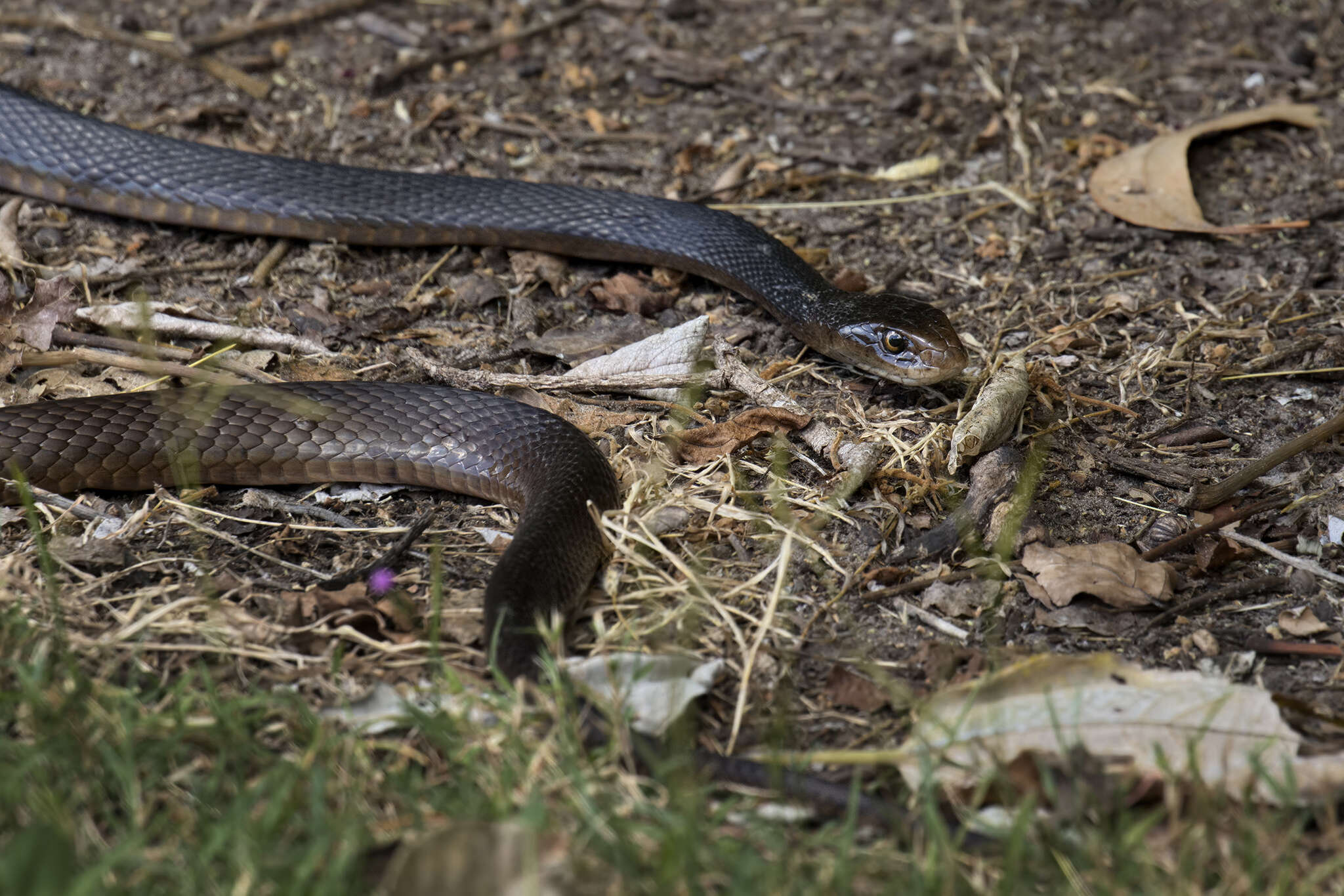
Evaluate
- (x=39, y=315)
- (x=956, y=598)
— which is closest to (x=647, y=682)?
(x=956, y=598)

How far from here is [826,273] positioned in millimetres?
5254

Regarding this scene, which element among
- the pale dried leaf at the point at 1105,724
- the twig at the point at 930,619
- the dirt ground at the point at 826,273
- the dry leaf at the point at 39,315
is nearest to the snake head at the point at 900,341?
the dirt ground at the point at 826,273

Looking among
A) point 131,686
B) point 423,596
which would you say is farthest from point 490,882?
point 423,596

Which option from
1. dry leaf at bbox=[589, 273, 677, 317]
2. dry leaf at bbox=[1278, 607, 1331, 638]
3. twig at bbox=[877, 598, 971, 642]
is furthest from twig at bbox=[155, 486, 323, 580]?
dry leaf at bbox=[1278, 607, 1331, 638]

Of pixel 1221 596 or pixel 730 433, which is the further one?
pixel 730 433

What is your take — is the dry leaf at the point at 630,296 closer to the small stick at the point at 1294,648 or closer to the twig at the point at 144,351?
the twig at the point at 144,351

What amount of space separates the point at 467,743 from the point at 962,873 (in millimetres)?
1055

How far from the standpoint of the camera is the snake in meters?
3.54

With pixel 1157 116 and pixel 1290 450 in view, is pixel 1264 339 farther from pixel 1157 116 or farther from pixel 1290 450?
pixel 1157 116

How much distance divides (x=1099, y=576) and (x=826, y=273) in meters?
2.29

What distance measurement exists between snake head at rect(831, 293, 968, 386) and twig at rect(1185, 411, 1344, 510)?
920 mm

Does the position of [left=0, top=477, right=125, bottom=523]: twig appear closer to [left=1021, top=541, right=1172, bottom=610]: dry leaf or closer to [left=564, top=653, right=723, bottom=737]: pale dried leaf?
[left=564, top=653, right=723, bottom=737]: pale dried leaf

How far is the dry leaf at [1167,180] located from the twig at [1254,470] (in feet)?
5.91

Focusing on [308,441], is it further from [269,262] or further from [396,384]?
[269,262]
